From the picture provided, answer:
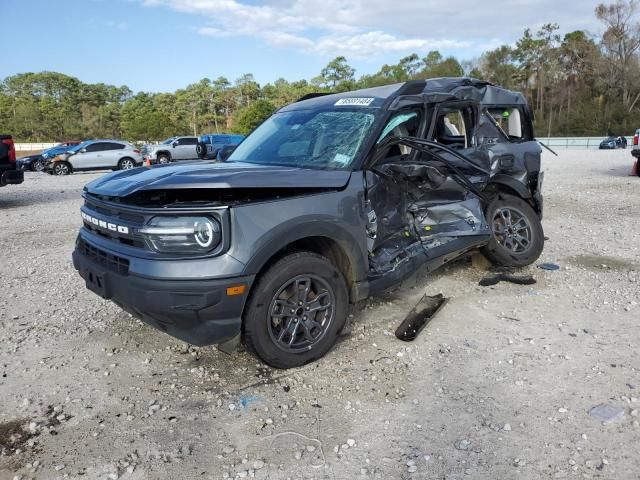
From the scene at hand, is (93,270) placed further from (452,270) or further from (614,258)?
(614,258)

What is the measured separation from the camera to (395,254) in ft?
13.9

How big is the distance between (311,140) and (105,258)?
6.08 feet

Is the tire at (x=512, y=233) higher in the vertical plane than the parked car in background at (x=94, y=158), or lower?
lower

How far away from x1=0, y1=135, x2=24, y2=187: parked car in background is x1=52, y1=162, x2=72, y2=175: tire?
1212cm

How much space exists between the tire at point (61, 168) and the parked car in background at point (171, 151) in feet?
13.5

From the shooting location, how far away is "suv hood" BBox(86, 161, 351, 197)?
9.77ft

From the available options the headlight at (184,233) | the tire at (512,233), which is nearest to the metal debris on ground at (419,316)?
the tire at (512,233)

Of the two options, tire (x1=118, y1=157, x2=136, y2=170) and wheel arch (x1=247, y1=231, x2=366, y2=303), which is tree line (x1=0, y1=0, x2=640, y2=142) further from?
wheel arch (x1=247, y1=231, x2=366, y2=303)

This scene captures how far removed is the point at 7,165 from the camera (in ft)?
34.8

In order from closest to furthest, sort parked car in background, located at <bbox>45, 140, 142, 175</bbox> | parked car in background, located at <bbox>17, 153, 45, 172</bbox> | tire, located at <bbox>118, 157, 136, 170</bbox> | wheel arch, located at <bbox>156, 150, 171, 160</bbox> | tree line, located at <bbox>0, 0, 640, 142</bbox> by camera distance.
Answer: parked car in background, located at <bbox>45, 140, 142, 175</bbox> → tire, located at <bbox>118, 157, 136, 170</bbox> → parked car in background, located at <bbox>17, 153, 45, 172</bbox> → wheel arch, located at <bbox>156, 150, 171, 160</bbox> → tree line, located at <bbox>0, 0, 640, 142</bbox>

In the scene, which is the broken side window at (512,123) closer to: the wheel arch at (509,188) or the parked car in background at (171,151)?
the wheel arch at (509,188)

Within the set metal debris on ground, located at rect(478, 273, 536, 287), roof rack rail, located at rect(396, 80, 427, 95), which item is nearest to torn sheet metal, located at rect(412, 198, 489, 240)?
metal debris on ground, located at rect(478, 273, 536, 287)

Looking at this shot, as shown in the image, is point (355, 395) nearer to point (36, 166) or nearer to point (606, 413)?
point (606, 413)

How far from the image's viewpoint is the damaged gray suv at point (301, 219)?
293cm
